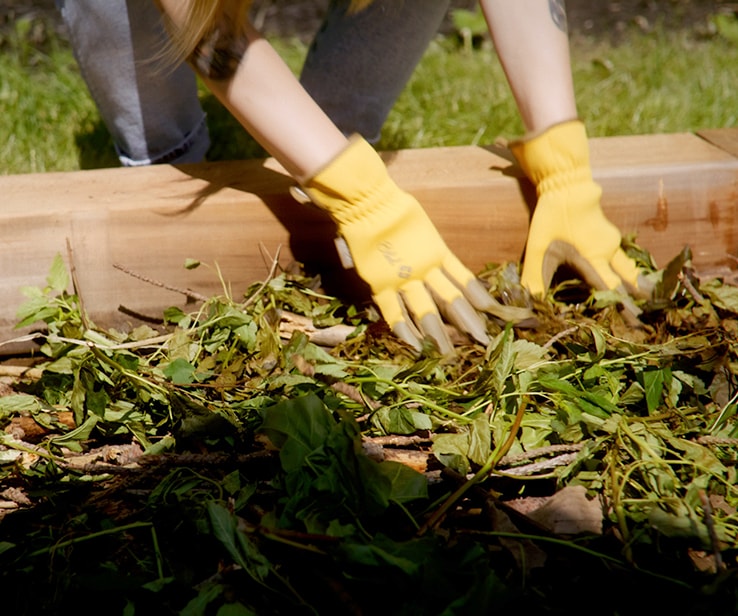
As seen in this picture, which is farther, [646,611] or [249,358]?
[249,358]

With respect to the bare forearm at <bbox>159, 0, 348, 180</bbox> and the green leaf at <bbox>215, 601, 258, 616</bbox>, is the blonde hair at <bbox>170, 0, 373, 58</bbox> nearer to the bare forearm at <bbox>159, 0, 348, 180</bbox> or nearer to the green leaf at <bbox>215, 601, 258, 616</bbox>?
the bare forearm at <bbox>159, 0, 348, 180</bbox>

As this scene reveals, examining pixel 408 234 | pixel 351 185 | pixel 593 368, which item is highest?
pixel 351 185

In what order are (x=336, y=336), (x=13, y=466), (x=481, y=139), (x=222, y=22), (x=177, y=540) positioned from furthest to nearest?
(x=481, y=139) < (x=336, y=336) < (x=222, y=22) < (x=13, y=466) < (x=177, y=540)

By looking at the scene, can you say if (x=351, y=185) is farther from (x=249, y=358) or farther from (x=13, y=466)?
(x=13, y=466)

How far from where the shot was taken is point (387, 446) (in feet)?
4.17

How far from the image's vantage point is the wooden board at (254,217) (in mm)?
1521

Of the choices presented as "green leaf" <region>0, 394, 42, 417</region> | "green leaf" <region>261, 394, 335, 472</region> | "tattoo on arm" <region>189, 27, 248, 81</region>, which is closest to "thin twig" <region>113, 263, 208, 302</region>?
"green leaf" <region>0, 394, 42, 417</region>

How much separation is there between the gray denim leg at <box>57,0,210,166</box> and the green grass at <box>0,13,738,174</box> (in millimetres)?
332

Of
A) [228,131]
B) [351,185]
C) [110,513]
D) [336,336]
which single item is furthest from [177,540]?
[228,131]

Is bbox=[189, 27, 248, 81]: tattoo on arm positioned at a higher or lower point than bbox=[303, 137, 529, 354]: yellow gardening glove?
higher

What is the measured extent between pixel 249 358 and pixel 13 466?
0.45 metres

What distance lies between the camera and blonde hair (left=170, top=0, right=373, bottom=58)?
1331 millimetres

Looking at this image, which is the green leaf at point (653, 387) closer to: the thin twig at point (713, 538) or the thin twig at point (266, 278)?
the thin twig at point (713, 538)

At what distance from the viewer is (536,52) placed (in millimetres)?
1535
